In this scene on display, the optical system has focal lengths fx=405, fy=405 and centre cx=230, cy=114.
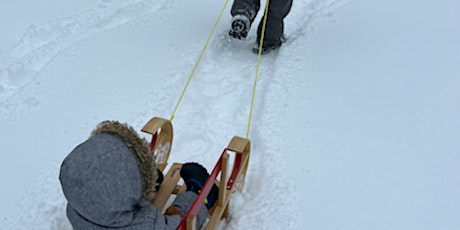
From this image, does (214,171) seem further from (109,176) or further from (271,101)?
(271,101)

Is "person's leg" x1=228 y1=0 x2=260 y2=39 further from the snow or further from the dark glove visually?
the dark glove

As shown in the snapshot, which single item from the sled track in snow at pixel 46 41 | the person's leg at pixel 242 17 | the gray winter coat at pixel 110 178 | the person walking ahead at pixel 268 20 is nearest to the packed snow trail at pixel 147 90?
the sled track in snow at pixel 46 41

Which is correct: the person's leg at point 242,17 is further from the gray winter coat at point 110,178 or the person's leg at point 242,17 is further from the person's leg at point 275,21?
the gray winter coat at point 110,178

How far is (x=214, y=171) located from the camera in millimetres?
1614

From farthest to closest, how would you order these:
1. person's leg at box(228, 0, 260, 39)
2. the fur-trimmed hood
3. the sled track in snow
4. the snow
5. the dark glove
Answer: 1. person's leg at box(228, 0, 260, 39)
2. the sled track in snow
3. the snow
4. the dark glove
5. the fur-trimmed hood

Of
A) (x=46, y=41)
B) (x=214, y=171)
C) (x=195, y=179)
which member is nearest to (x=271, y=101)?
(x=195, y=179)

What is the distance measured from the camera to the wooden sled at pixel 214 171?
5.46 feet

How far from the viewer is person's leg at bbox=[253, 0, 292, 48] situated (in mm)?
3086

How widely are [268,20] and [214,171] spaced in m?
1.85

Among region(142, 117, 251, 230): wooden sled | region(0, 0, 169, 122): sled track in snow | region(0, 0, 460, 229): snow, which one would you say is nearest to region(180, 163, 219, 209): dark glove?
region(142, 117, 251, 230): wooden sled

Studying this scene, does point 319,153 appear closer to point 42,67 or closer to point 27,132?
point 27,132

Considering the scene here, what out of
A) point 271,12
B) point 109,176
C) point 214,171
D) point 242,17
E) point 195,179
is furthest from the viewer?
point 271,12

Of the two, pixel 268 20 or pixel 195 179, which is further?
pixel 268 20

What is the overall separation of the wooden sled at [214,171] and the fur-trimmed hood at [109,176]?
322 mm
